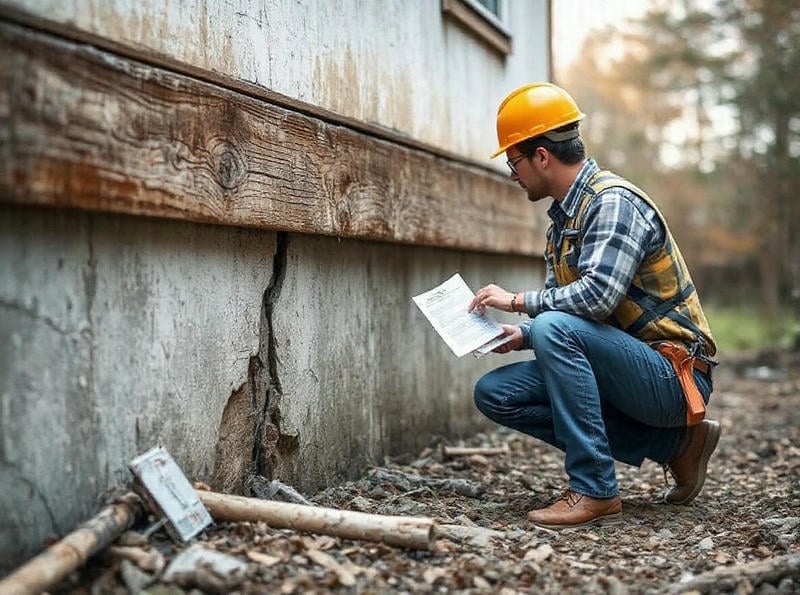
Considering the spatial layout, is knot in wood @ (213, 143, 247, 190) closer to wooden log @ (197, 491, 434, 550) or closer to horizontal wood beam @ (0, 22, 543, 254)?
horizontal wood beam @ (0, 22, 543, 254)

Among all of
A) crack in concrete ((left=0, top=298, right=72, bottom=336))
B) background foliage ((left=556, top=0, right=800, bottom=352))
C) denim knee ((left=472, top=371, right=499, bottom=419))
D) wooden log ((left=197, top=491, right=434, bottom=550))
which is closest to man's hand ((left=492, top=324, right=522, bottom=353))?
denim knee ((left=472, top=371, right=499, bottom=419))

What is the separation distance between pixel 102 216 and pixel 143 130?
28 cm

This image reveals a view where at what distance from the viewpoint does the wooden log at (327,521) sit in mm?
2918

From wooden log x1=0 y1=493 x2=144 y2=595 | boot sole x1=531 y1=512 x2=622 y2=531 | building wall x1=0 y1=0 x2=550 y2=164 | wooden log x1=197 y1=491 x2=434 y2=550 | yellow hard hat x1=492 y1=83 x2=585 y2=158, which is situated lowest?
boot sole x1=531 y1=512 x2=622 y2=531

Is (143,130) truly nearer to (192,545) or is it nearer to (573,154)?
(192,545)

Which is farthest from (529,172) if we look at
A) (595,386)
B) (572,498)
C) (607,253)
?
(572,498)

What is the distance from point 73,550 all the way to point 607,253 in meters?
2.17

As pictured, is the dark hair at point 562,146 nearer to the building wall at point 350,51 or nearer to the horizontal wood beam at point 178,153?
the horizontal wood beam at point 178,153

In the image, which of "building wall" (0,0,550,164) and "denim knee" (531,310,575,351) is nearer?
"building wall" (0,0,550,164)

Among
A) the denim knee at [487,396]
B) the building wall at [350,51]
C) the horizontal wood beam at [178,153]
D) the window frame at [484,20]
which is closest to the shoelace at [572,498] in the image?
the denim knee at [487,396]

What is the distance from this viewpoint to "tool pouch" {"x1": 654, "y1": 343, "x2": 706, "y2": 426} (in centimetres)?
364

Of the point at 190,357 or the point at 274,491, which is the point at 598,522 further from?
the point at 190,357

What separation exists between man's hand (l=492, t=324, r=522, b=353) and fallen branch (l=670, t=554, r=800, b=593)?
1206mm

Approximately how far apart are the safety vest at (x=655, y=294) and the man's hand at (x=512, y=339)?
0.35 metres
